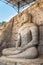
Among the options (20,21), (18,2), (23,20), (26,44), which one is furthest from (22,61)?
(18,2)

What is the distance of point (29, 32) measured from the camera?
3.06 meters

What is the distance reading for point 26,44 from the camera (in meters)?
3.03

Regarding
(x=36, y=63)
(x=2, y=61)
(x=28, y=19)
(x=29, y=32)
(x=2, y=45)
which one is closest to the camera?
(x=36, y=63)

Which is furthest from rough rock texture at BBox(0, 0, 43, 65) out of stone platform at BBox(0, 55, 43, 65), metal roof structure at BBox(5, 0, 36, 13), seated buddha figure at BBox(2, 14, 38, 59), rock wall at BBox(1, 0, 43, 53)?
metal roof structure at BBox(5, 0, 36, 13)

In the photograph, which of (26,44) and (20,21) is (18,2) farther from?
(26,44)

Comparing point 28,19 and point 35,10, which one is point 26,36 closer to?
point 28,19

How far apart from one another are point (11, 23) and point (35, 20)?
71 centimetres

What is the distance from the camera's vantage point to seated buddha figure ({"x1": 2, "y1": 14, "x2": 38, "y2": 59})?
272cm

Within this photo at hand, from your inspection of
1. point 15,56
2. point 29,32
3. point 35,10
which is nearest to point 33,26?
→ point 29,32

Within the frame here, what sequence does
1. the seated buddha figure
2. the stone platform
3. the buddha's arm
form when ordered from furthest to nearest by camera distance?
the buddha's arm < the seated buddha figure < the stone platform

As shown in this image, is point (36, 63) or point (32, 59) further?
point (32, 59)

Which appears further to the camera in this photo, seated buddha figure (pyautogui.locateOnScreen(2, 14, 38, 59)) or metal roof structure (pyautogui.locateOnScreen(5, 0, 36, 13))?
metal roof structure (pyautogui.locateOnScreen(5, 0, 36, 13))

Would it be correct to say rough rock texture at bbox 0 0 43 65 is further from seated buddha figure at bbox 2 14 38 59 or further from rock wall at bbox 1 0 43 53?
seated buddha figure at bbox 2 14 38 59

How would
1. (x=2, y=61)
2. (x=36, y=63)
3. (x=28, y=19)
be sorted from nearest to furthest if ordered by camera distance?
(x=36, y=63)
(x=2, y=61)
(x=28, y=19)
